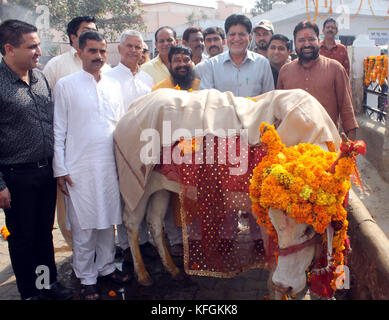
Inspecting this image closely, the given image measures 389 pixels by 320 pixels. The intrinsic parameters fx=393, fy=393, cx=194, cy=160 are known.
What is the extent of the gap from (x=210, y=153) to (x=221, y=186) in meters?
0.27

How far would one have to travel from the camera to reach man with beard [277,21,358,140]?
393cm

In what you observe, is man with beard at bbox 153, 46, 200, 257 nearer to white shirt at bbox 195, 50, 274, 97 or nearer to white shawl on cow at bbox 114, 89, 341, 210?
white shirt at bbox 195, 50, 274, 97

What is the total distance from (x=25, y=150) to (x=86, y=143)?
0.50 metres

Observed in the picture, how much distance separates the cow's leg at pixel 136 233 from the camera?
3.63m

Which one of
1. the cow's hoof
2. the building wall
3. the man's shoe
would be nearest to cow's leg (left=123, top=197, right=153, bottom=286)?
the cow's hoof

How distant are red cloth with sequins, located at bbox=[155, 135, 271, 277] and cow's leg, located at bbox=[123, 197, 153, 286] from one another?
0.52 metres

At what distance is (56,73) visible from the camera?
4.00 meters

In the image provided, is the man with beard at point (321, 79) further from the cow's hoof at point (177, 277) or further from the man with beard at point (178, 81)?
the cow's hoof at point (177, 277)

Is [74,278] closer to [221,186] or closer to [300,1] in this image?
[221,186]

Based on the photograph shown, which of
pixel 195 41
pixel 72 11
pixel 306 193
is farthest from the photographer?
pixel 72 11

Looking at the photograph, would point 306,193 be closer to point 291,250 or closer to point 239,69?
point 291,250

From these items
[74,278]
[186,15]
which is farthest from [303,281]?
[186,15]

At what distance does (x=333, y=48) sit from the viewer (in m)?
6.63

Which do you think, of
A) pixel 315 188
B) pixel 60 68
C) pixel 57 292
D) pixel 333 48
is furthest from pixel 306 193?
pixel 333 48
